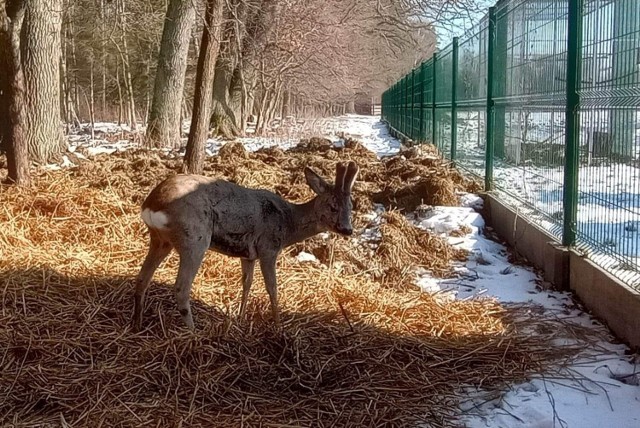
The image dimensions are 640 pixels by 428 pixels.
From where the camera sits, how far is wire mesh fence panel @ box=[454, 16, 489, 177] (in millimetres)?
11906

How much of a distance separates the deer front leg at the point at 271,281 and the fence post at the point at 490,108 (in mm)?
5319

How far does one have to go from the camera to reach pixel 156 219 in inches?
229

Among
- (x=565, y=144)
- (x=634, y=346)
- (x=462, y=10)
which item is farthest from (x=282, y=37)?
(x=634, y=346)

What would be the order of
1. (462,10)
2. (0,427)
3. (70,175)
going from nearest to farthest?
(0,427), (70,175), (462,10)

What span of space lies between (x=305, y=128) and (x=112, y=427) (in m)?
27.9

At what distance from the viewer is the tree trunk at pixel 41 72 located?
12.5m

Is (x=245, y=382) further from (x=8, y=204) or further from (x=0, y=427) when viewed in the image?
(x=8, y=204)

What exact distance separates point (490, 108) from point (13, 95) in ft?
19.0

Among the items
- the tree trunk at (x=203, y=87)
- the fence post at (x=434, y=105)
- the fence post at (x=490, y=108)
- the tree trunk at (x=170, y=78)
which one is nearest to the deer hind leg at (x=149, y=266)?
the tree trunk at (x=203, y=87)

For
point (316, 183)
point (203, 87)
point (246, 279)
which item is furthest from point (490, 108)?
point (246, 279)

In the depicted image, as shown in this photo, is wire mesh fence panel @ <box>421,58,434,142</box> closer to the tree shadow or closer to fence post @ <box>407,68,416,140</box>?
fence post @ <box>407,68,416,140</box>

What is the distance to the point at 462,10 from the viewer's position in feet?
49.0

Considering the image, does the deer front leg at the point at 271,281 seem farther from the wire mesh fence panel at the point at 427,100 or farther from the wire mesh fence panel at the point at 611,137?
the wire mesh fence panel at the point at 427,100

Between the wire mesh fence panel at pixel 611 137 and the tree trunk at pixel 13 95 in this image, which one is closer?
the wire mesh fence panel at pixel 611 137
